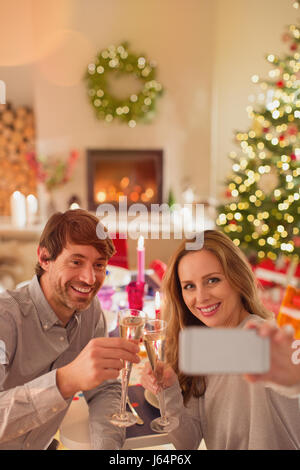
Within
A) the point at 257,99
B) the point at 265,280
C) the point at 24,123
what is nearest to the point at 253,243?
the point at 265,280

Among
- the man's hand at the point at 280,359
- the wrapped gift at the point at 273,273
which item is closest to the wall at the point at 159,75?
the wrapped gift at the point at 273,273

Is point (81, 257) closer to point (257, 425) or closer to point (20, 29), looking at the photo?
point (257, 425)

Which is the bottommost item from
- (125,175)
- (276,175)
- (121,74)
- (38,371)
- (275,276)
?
(275,276)

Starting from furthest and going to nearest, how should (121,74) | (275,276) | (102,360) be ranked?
(121,74) < (275,276) < (102,360)

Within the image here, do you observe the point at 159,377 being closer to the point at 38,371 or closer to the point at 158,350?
the point at 158,350

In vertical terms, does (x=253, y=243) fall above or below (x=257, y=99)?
below

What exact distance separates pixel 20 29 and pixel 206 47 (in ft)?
5.32

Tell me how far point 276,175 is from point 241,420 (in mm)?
2145

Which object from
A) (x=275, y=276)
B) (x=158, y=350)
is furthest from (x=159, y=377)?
(x=275, y=276)

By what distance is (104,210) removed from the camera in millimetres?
641

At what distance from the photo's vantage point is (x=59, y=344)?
2.00ft

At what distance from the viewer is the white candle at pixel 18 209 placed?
92cm

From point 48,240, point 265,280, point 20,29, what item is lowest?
point 265,280

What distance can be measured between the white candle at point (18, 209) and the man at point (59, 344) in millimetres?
294
